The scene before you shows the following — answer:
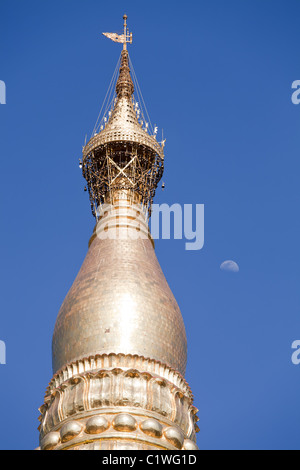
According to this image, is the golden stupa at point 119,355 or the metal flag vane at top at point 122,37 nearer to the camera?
the golden stupa at point 119,355

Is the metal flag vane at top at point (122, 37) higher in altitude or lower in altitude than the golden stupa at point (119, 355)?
higher

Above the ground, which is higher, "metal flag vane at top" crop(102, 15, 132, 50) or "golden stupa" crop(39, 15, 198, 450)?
"metal flag vane at top" crop(102, 15, 132, 50)

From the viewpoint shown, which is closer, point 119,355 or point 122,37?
point 119,355

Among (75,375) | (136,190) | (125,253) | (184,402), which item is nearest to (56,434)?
(75,375)

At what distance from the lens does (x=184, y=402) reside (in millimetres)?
31328

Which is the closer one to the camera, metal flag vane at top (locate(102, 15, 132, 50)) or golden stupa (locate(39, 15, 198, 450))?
golden stupa (locate(39, 15, 198, 450))

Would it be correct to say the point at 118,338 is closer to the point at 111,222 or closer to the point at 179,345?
the point at 179,345

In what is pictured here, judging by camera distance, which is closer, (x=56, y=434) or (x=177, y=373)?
(x=56, y=434)

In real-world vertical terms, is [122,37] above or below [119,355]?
above

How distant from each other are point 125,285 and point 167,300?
1.53 metres

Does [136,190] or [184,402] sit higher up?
[136,190]
